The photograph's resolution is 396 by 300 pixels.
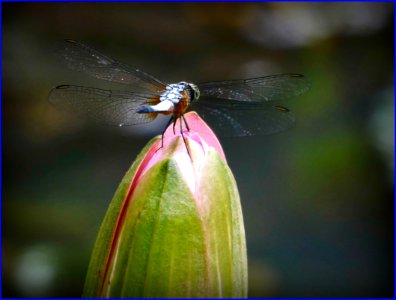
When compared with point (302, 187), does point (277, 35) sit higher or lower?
higher

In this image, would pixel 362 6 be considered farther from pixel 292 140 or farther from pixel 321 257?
pixel 321 257

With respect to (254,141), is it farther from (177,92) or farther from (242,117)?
(177,92)

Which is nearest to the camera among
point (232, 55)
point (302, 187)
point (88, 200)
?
point (88, 200)

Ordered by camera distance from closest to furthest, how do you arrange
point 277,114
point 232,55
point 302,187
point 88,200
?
point 277,114 → point 88,200 → point 302,187 → point 232,55

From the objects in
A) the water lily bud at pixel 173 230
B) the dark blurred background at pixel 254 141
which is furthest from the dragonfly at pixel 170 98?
the dark blurred background at pixel 254 141

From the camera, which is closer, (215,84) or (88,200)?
(215,84)

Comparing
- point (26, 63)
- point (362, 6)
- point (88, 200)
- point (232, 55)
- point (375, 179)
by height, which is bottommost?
point (88, 200)

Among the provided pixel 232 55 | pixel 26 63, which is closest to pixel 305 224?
pixel 232 55
